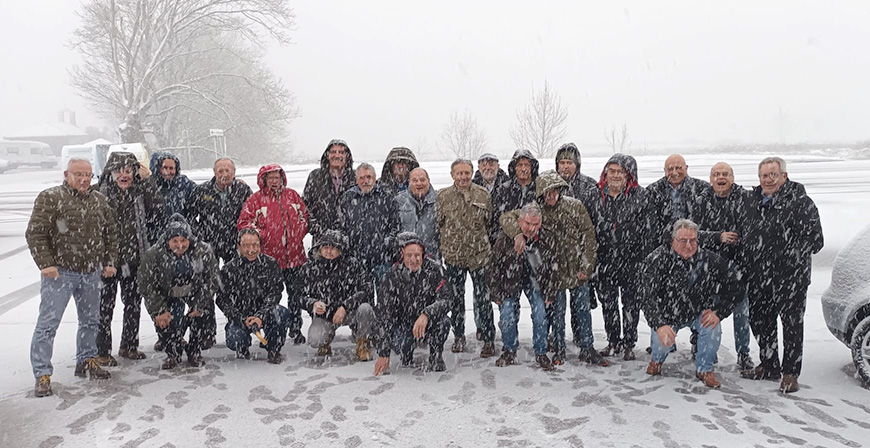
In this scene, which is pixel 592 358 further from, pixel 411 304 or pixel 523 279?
pixel 411 304

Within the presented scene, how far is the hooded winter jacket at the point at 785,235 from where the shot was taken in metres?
4.38

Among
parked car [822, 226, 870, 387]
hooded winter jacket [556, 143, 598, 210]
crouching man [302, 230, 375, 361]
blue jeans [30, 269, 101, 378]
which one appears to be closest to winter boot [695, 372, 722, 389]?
parked car [822, 226, 870, 387]

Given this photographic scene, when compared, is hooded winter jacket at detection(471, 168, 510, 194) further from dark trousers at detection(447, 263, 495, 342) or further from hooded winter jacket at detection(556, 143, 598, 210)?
dark trousers at detection(447, 263, 495, 342)

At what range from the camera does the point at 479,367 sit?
16.7 feet

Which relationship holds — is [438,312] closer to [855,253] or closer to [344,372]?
[344,372]

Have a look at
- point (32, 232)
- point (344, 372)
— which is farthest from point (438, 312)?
point (32, 232)

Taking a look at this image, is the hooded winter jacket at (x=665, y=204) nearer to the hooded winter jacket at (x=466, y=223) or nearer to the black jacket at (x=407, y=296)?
the hooded winter jacket at (x=466, y=223)

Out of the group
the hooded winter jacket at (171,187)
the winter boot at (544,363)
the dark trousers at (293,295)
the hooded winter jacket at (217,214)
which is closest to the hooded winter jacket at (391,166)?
the dark trousers at (293,295)

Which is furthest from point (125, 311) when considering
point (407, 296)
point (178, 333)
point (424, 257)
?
point (424, 257)

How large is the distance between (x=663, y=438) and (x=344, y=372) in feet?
8.46

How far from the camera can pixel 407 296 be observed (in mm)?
5055

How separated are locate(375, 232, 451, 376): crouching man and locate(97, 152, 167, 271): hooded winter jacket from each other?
2.34 m

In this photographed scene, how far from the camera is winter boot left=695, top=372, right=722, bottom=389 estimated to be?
453 cm

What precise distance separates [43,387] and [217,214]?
6.75ft
